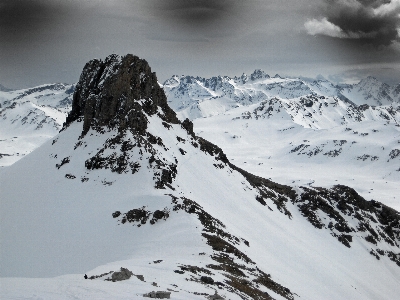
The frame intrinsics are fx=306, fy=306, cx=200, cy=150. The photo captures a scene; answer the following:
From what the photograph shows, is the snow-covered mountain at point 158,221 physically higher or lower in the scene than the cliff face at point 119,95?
lower

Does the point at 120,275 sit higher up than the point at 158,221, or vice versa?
the point at 120,275

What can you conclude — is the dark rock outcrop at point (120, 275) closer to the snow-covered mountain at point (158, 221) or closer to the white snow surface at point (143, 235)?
the snow-covered mountain at point (158, 221)

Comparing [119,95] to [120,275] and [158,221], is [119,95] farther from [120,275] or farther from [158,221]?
[120,275]

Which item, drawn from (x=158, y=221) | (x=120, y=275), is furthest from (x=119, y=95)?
(x=120, y=275)

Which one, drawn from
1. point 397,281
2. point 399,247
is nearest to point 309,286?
point 397,281

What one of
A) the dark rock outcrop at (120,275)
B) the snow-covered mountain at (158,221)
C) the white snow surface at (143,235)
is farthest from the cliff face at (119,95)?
the dark rock outcrop at (120,275)

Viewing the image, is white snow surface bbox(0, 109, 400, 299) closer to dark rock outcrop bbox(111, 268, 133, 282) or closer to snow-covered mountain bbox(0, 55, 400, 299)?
snow-covered mountain bbox(0, 55, 400, 299)
